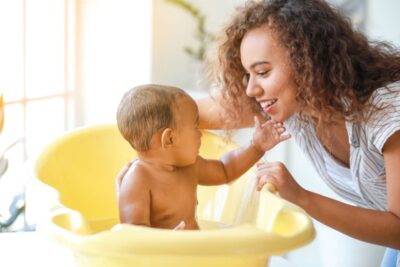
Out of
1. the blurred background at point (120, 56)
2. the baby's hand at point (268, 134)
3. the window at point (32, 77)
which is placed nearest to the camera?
the baby's hand at point (268, 134)

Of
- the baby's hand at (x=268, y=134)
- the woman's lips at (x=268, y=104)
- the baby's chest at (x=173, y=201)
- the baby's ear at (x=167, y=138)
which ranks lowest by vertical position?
the baby's chest at (x=173, y=201)

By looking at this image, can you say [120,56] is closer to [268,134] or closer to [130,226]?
[268,134]

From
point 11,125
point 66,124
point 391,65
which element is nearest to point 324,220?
point 391,65

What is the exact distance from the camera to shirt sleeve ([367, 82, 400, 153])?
112 cm

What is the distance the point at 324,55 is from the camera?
1185 mm

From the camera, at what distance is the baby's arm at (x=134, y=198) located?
1008 mm

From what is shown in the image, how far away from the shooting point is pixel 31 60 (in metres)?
1.72

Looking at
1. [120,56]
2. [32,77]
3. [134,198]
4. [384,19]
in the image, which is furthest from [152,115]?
[384,19]

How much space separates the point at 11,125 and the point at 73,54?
12.9 inches

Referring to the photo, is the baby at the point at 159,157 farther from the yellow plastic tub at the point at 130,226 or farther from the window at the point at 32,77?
the window at the point at 32,77

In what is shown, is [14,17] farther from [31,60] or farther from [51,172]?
[51,172]

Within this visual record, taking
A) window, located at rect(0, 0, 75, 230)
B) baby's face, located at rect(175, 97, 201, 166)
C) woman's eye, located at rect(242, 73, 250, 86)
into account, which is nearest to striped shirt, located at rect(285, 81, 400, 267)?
woman's eye, located at rect(242, 73, 250, 86)

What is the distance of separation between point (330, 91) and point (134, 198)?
0.40 metres

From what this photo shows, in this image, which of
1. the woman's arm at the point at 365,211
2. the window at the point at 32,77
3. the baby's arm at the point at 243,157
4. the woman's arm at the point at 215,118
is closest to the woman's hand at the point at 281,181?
the woman's arm at the point at 365,211
